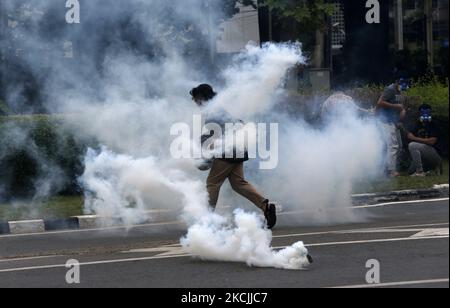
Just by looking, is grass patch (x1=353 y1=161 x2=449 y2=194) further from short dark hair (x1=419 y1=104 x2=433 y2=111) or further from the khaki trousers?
the khaki trousers

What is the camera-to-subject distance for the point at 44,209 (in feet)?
44.5

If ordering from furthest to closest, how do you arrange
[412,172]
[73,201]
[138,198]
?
[412,172], [73,201], [138,198]

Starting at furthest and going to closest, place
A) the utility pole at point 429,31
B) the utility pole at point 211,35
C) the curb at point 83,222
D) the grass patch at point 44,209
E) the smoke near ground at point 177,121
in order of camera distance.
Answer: the utility pole at point 429,31 < the grass patch at point 44,209 < the utility pole at point 211,35 < the curb at point 83,222 < the smoke near ground at point 177,121

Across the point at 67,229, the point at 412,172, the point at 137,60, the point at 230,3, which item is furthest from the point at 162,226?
the point at 412,172

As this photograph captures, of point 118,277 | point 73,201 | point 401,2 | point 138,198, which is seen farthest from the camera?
point 401,2

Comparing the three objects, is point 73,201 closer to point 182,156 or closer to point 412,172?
point 182,156

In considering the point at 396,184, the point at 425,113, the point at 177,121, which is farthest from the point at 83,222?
the point at 425,113

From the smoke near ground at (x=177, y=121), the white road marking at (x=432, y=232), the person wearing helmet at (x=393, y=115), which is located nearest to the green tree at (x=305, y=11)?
the person wearing helmet at (x=393, y=115)

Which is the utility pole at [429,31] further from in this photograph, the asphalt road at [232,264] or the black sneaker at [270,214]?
the black sneaker at [270,214]

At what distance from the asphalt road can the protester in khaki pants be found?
390 millimetres

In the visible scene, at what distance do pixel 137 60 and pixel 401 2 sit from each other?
740cm

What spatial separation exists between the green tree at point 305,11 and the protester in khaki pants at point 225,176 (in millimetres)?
5927

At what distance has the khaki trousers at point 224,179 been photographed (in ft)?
33.3

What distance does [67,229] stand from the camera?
42.0 ft
